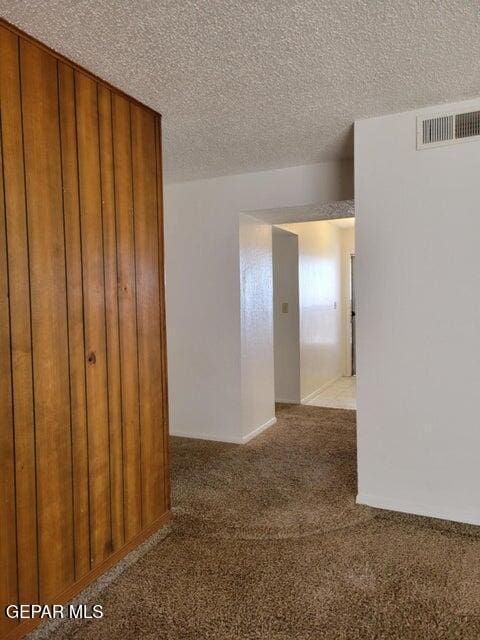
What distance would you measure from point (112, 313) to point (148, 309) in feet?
1.04

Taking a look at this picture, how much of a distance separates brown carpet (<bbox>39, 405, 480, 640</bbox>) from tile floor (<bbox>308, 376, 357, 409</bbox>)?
7.60 ft

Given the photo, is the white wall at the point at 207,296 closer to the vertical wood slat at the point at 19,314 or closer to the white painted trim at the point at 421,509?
the white painted trim at the point at 421,509

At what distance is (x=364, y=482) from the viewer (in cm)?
294

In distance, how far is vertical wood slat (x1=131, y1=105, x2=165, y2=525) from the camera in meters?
2.57

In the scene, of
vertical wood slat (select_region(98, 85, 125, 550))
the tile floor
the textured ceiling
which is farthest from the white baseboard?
the textured ceiling

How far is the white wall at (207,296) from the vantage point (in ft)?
13.7

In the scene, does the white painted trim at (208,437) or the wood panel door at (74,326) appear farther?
the white painted trim at (208,437)

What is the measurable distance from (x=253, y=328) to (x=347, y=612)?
8.96ft

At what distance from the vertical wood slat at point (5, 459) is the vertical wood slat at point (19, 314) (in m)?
0.02

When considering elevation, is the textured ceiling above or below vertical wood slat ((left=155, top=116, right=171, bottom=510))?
above

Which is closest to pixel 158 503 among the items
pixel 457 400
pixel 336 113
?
pixel 457 400

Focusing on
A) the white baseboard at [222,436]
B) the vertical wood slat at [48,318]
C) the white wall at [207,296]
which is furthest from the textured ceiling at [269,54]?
the white baseboard at [222,436]

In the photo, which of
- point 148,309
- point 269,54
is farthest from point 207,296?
point 269,54

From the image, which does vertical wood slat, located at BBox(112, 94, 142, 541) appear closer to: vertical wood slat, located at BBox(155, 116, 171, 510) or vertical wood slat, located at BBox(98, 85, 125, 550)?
vertical wood slat, located at BBox(98, 85, 125, 550)
